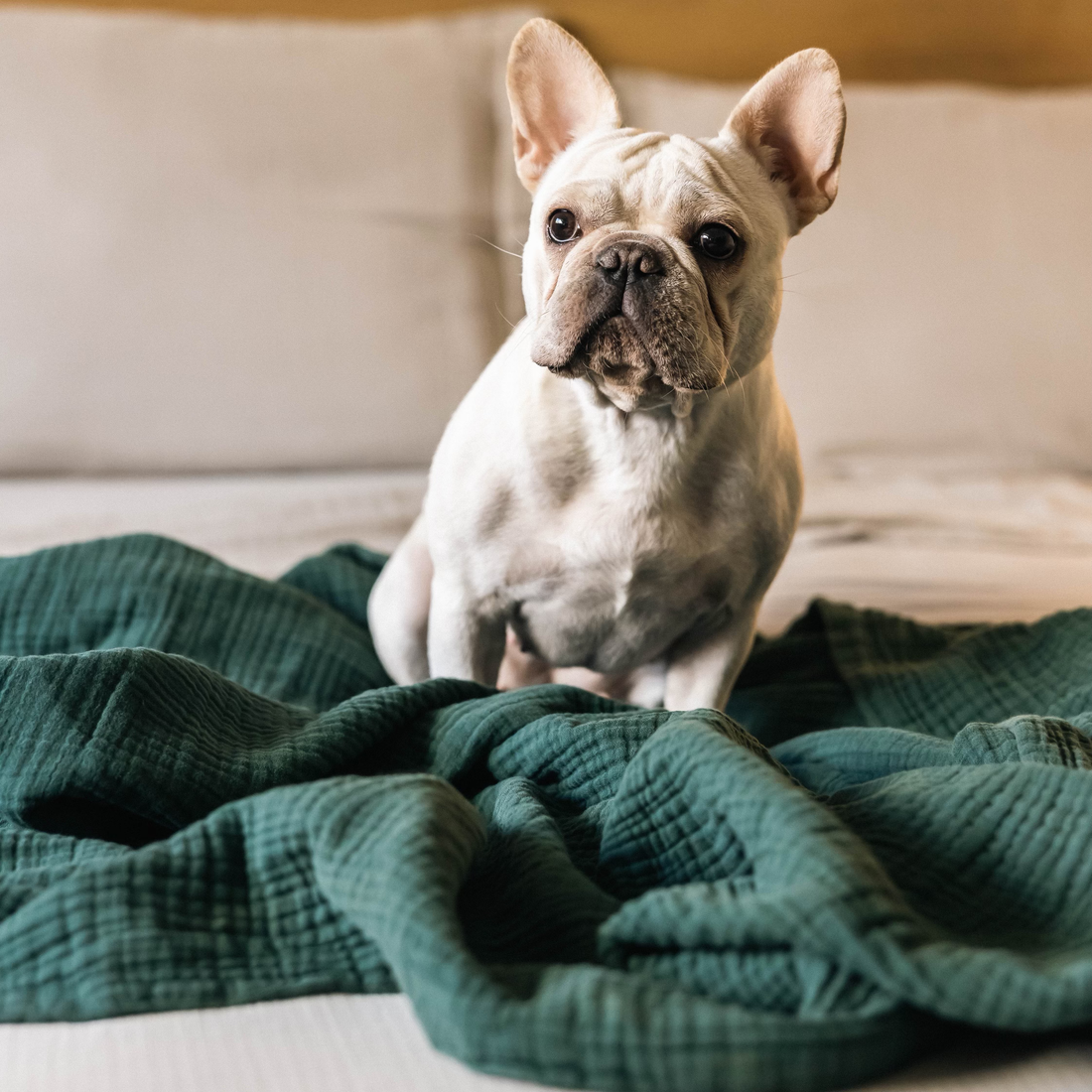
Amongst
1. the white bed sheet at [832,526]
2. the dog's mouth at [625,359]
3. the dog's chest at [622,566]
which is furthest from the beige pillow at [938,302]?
the dog's mouth at [625,359]

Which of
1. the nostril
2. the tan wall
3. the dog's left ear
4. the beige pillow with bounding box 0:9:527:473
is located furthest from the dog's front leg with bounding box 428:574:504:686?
the tan wall

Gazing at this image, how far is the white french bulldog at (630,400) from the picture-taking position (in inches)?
35.9

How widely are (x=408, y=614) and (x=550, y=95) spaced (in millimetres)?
522

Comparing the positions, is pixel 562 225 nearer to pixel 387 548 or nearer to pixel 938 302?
pixel 387 548

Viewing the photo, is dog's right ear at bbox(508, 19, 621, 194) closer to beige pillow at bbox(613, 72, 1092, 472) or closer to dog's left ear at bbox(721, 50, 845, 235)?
dog's left ear at bbox(721, 50, 845, 235)

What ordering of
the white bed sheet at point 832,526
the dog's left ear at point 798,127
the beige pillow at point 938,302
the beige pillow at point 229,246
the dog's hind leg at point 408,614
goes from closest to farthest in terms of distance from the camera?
the dog's left ear at point 798,127
the dog's hind leg at point 408,614
the white bed sheet at point 832,526
the beige pillow at point 229,246
the beige pillow at point 938,302

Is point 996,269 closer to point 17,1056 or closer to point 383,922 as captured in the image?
point 383,922

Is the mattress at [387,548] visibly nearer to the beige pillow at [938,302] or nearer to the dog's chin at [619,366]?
the beige pillow at [938,302]

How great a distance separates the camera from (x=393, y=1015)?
54 cm

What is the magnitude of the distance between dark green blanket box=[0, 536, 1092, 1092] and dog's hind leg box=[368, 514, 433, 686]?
1.06ft

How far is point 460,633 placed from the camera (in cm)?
106

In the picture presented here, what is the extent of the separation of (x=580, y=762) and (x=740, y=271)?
0.47 m

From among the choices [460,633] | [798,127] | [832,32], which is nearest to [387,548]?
[460,633]

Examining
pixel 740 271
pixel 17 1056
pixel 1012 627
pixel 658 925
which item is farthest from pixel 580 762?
pixel 1012 627
